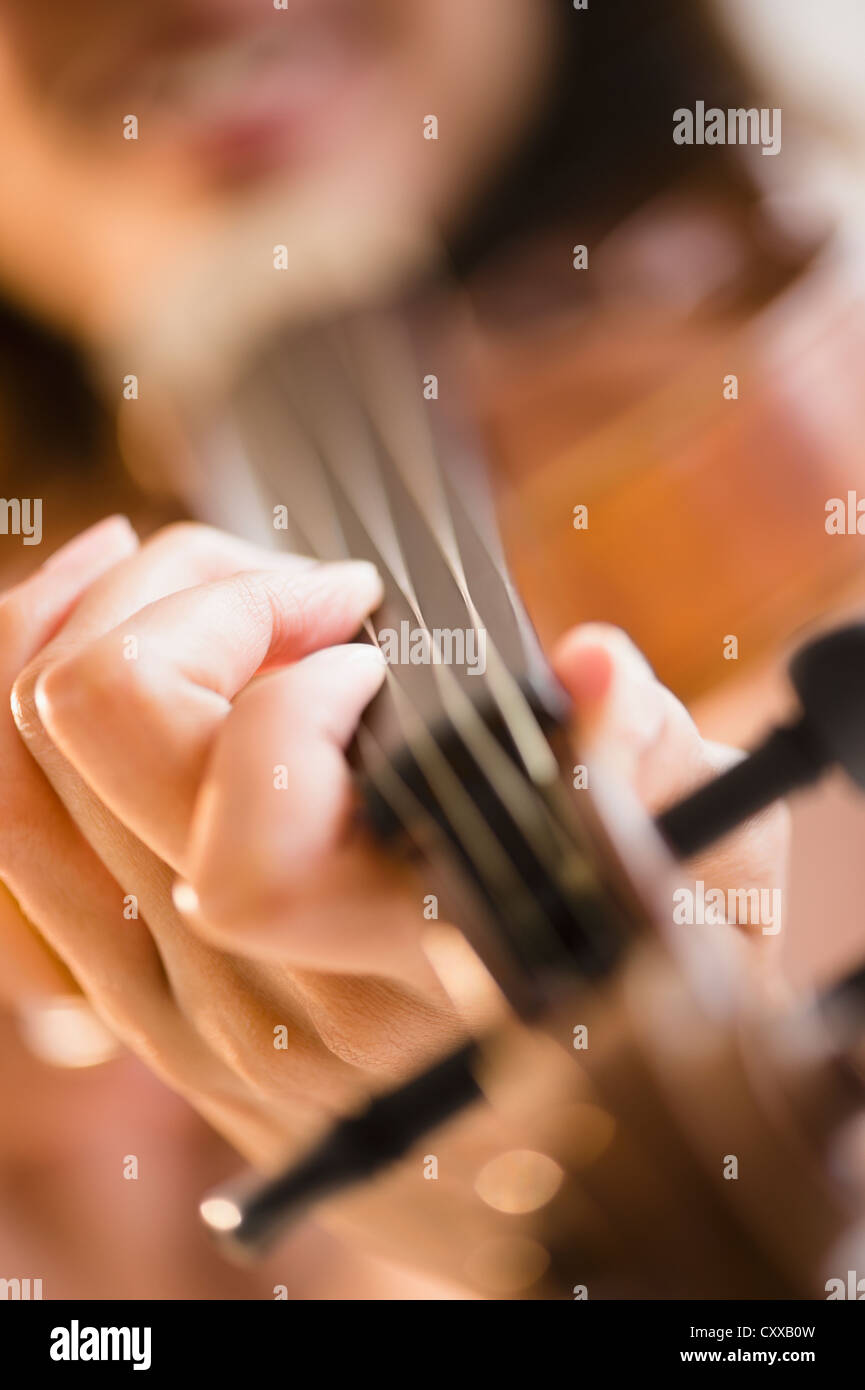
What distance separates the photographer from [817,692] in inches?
8.4

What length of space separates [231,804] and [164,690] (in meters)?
0.04


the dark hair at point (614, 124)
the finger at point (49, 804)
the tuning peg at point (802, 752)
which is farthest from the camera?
the dark hair at point (614, 124)

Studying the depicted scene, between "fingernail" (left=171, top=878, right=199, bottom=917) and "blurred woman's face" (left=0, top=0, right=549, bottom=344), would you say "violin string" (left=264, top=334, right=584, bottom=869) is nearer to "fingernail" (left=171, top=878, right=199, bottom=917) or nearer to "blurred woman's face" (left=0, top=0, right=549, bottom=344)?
"fingernail" (left=171, top=878, right=199, bottom=917)

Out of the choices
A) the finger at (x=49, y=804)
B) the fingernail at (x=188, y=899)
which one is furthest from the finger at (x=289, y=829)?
the finger at (x=49, y=804)

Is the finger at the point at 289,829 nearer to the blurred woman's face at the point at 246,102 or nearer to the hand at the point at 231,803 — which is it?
the hand at the point at 231,803

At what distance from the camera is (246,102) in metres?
0.46

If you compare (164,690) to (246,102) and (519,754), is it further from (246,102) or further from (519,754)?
(246,102)

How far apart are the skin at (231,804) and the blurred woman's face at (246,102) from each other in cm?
25

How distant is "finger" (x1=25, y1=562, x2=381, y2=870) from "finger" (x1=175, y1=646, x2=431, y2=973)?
0.01 meters

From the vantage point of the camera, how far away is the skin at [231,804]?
0.79 feet

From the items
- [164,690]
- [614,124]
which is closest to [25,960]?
[164,690]

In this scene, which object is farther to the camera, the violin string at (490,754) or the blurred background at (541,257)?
the blurred background at (541,257)
